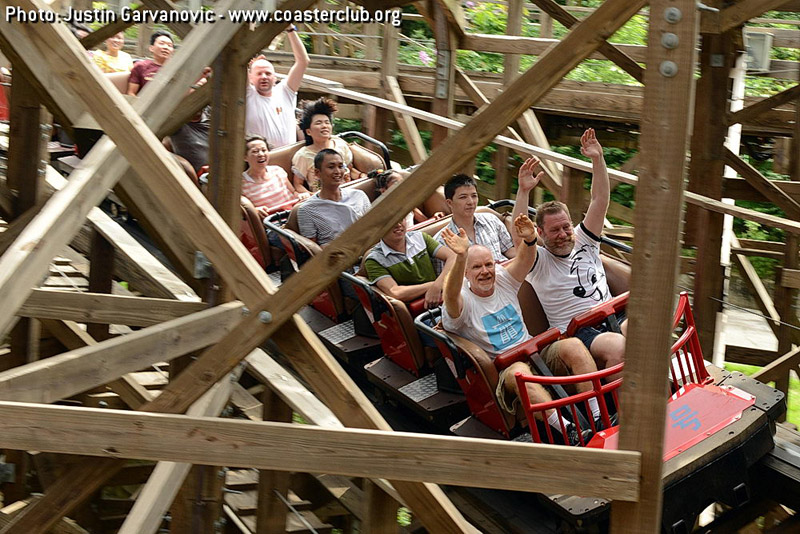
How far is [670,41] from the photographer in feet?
8.48

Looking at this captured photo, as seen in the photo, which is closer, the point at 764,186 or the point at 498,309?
the point at 498,309

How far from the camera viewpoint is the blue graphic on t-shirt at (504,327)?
181 inches

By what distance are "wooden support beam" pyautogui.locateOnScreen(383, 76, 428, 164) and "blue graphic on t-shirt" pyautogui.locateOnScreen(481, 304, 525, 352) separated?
2.80 m

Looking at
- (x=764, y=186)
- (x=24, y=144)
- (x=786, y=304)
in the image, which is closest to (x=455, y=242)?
(x=24, y=144)

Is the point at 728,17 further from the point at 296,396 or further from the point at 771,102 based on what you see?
the point at 296,396

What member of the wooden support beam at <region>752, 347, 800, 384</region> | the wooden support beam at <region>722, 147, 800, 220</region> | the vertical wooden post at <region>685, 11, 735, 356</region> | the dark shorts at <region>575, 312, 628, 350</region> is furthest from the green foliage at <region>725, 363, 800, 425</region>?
the dark shorts at <region>575, 312, 628, 350</region>

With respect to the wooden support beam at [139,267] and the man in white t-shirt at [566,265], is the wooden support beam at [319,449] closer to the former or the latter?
the wooden support beam at [139,267]

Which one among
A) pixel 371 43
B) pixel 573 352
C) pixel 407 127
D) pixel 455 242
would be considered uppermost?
pixel 371 43

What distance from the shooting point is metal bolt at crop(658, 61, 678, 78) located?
2590 millimetres

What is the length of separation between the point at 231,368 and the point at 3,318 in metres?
0.72

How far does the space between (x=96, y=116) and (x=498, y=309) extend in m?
2.22

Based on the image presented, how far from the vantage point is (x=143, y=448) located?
2.90m

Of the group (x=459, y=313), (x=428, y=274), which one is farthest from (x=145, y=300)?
(x=428, y=274)

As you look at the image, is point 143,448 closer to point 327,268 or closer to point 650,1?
point 327,268
